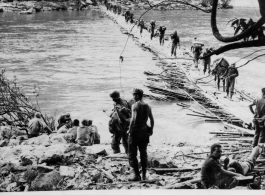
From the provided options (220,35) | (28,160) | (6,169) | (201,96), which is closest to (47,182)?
(28,160)

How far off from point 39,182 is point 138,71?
3.74 metres

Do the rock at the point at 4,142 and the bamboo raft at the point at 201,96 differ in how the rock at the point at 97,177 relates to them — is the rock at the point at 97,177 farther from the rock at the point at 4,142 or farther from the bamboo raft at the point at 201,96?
the bamboo raft at the point at 201,96

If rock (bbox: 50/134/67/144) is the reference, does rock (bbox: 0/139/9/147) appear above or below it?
below

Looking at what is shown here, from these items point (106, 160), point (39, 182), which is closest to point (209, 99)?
point (106, 160)

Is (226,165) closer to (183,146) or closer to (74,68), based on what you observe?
(183,146)

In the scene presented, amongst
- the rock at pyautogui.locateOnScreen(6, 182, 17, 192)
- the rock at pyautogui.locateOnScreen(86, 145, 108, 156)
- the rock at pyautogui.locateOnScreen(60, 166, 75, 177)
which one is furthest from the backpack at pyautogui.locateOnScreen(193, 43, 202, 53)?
the rock at pyautogui.locateOnScreen(6, 182, 17, 192)

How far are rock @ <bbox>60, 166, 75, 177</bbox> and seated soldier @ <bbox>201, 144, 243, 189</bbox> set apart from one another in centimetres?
167

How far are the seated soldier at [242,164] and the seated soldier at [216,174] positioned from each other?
0.09 meters

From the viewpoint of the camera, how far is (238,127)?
571 centimetres

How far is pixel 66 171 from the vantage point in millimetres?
4539

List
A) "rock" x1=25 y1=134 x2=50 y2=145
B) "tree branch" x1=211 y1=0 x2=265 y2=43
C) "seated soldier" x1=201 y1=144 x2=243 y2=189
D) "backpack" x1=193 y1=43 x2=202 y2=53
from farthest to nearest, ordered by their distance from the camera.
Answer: "backpack" x1=193 y1=43 x2=202 y2=53 → "rock" x1=25 y1=134 x2=50 y2=145 → "seated soldier" x1=201 y1=144 x2=243 y2=189 → "tree branch" x1=211 y1=0 x2=265 y2=43

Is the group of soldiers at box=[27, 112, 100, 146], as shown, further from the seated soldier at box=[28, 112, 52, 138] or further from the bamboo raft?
the bamboo raft

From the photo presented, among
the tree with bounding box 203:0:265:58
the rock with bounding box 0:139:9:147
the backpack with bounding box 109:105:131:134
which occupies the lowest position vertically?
the rock with bounding box 0:139:9:147

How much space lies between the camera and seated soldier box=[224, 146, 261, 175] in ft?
13.5
